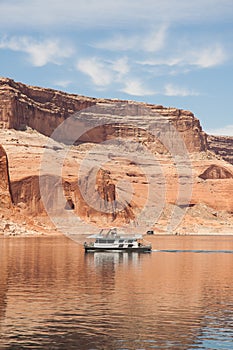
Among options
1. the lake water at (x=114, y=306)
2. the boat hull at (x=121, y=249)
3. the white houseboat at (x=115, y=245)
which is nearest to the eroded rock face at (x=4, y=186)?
the white houseboat at (x=115, y=245)

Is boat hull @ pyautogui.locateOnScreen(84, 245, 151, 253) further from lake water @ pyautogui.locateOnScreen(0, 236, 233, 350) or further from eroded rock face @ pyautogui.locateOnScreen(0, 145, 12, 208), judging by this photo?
eroded rock face @ pyautogui.locateOnScreen(0, 145, 12, 208)

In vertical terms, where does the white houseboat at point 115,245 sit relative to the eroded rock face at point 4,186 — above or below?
below

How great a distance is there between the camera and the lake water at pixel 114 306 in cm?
2916

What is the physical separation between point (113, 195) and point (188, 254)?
308 ft

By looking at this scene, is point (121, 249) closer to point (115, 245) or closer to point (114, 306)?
point (115, 245)

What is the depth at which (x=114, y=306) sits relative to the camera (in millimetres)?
37594

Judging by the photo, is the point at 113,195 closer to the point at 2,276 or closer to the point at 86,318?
the point at 2,276

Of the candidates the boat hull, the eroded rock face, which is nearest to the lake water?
the boat hull

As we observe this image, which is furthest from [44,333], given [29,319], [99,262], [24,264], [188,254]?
[188,254]

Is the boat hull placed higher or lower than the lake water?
higher

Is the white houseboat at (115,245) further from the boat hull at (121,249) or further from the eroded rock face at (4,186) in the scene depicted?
the eroded rock face at (4,186)

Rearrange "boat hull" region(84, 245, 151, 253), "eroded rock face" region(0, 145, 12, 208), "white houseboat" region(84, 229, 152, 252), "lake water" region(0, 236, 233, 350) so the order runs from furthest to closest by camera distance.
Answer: "eroded rock face" region(0, 145, 12, 208) → "white houseboat" region(84, 229, 152, 252) → "boat hull" region(84, 245, 151, 253) → "lake water" region(0, 236, 233, 350)

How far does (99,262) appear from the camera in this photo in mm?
71062

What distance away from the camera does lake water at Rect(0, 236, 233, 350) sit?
1148 inches
